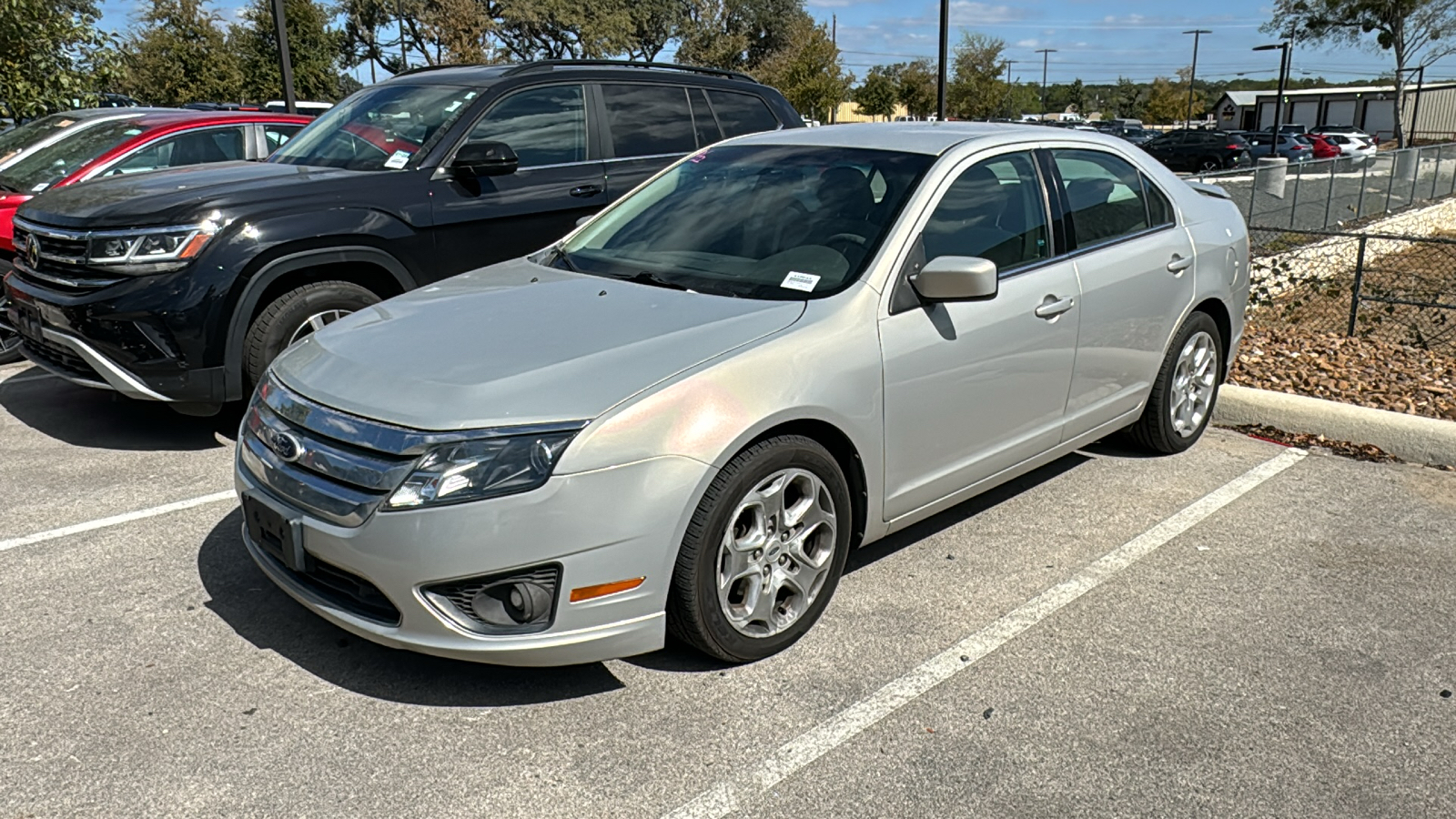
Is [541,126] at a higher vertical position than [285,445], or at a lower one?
higher

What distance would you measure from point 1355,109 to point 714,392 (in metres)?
88.3

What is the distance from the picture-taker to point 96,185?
5.93m

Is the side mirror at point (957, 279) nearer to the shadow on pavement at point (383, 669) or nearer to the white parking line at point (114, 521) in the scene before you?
the shadow on pavement at point (383, 669)

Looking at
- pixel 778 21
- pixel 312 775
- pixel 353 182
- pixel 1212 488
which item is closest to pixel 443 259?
pixel 353 182

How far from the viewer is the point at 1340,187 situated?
59.7 feet

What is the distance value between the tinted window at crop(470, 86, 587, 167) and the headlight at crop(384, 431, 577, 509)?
3671 millimetres

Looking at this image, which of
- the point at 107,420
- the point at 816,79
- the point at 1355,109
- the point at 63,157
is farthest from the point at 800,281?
the point at 1355,109

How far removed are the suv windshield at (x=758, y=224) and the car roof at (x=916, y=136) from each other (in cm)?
7

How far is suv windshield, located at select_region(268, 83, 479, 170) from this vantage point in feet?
20.2

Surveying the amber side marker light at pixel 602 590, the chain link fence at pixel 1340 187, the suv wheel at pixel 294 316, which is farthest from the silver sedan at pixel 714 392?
the chain link fence at pixel 1340 187

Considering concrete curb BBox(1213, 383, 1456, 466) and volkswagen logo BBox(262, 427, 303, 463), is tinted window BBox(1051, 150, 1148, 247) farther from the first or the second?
volkswagen logo BBox(262, 427, 303, 463)

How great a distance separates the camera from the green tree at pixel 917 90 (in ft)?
202

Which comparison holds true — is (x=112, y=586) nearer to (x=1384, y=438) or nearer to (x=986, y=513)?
(x=986, y=513)

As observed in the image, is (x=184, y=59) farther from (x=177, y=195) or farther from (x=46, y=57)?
(x=177, y=195)
